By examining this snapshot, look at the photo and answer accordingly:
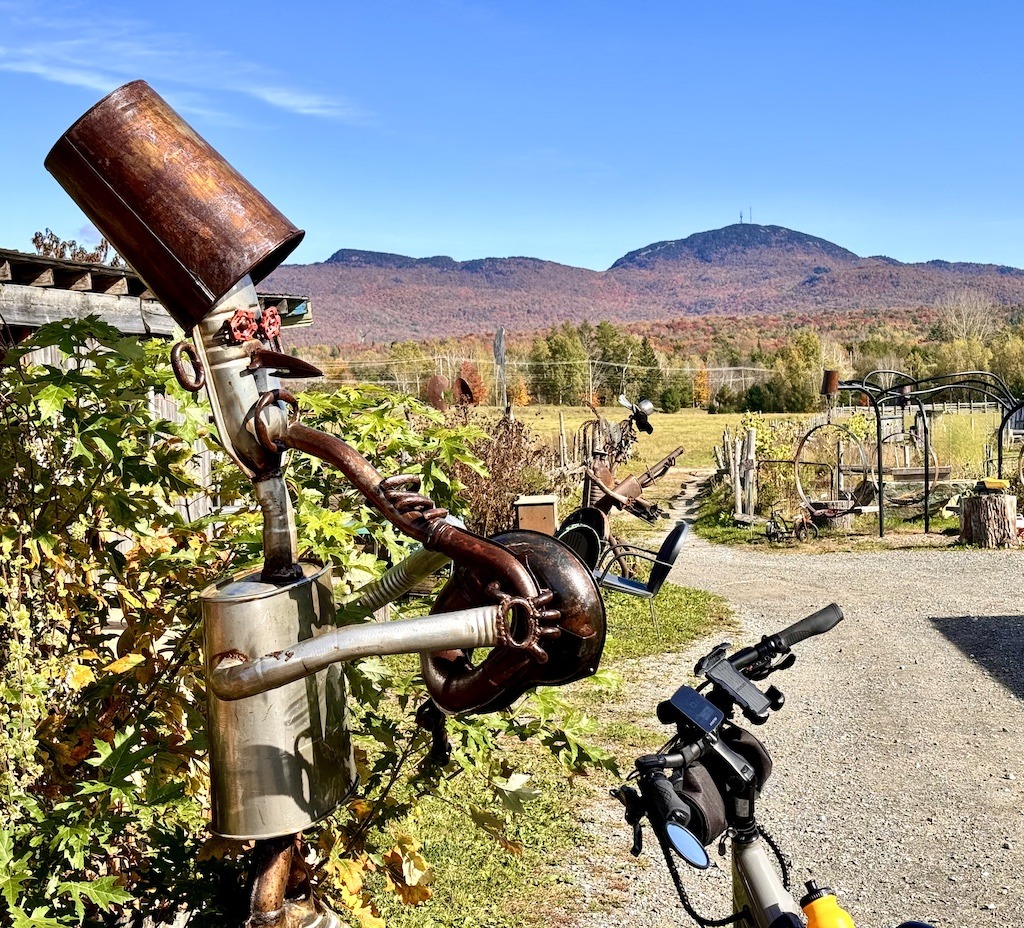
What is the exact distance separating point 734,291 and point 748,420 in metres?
159

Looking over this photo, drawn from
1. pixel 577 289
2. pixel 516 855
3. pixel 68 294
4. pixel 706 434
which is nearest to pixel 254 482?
pixel 516 855

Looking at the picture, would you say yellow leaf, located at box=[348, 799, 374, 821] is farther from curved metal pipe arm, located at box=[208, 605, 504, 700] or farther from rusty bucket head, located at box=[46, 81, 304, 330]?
rusty bucket head, located at box=[46, 81, 304, 330]

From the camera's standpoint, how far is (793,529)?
14.2 meters

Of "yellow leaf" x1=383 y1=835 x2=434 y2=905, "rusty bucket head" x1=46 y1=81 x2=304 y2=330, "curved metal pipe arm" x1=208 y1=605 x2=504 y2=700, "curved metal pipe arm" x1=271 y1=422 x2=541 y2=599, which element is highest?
"rusty bucket head" x1=46 y1=81 x2=304 y2=330

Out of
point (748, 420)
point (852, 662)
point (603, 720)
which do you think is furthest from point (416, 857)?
point (748, 420)

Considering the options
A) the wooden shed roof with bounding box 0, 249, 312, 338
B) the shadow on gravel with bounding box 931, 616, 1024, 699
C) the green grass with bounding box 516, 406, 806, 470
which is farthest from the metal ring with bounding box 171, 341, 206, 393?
the green grass with bounding box 516, 406, 806, 470

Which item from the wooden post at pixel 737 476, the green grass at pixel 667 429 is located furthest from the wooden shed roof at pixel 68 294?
the green grass at pixel 667 429

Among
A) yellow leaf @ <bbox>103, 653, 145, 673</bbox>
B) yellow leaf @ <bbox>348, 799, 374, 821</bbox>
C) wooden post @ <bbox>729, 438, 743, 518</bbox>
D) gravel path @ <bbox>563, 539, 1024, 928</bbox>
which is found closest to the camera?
yellow leaf @ <bbox>103, 653, 145, 673</bbox>

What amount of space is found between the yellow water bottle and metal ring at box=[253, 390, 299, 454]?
1.19 m

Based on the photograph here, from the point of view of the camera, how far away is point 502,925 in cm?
402

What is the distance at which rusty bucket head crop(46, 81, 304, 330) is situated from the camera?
4.60 feet

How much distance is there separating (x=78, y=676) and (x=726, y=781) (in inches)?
56.5

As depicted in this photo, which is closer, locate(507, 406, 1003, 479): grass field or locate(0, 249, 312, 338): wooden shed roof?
locate(0, 249, 312, 338): wooden shed roof

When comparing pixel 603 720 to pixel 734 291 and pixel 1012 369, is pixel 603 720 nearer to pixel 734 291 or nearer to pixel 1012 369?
pixel 1012 369
